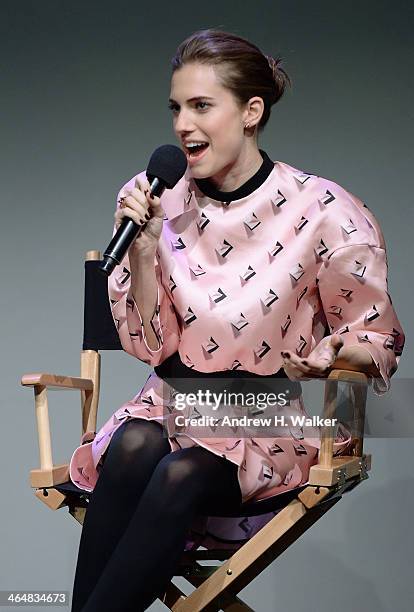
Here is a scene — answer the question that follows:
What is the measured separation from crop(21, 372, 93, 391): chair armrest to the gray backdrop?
0.57 meters

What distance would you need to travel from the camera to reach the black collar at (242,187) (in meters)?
1.96

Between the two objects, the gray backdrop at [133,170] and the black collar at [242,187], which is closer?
the black collar at [242,187]

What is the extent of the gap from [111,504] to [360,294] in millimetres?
557

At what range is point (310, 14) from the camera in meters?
2.62

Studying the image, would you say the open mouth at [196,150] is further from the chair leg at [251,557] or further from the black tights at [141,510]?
the chair leg at [251,557]

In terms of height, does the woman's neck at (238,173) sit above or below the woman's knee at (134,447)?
above

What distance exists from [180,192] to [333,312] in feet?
1.17

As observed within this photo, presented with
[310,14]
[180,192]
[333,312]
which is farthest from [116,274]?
[310,14]

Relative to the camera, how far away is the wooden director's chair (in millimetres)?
1695

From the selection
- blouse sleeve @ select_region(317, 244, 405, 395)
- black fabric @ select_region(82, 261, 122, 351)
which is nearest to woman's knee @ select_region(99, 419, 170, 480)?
blouse sleeve @ select_region(317, 244, 405, 395)

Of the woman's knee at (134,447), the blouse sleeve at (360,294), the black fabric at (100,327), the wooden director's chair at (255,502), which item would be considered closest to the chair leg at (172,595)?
the wooden director's chair at (255,502)

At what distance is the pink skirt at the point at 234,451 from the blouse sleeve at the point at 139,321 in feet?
0.21

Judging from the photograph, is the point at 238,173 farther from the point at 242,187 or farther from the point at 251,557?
the point at 251,557

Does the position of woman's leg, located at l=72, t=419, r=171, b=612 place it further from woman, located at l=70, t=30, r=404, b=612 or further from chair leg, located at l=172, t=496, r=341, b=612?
Answer: chair leg, located at l=172, t=496, r=341, b=612
